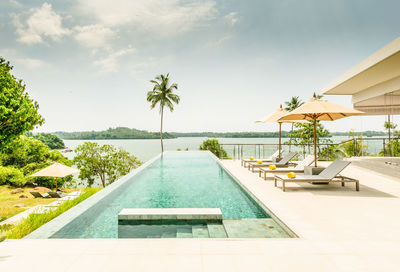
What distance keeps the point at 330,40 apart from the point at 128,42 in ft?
43.2

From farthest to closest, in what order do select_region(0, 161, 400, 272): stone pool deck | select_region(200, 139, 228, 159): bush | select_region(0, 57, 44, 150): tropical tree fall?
select_region(200, 139, 228, 159): bush
select_region(0, 57, 44, 150): tropical tree
select_region(0, 161, 400, 272): stone pool deck

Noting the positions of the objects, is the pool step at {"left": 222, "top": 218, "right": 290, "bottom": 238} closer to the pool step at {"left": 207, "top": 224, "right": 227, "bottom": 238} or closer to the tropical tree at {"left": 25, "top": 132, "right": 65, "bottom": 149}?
the pool step at {"left": 207, "top": 224, "right": 227, "bottom": 238}

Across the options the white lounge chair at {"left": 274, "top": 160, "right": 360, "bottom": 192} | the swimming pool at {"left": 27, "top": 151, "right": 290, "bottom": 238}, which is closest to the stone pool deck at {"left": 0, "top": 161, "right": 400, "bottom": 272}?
the swimming pool at {"left": 27, "top": 151, "right": 290, "bottom": 238}

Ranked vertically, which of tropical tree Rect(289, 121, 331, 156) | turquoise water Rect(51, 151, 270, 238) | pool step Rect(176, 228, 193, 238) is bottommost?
turquoise water Rect(51, 151, 270, 238)

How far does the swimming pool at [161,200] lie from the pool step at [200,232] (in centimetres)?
81

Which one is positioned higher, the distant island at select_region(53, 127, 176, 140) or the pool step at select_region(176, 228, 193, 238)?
the distant island at select_region(53, 127, 176, 140)

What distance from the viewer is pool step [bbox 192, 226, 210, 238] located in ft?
10.1

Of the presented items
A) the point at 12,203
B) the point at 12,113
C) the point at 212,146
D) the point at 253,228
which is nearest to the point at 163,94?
the point at 212,146

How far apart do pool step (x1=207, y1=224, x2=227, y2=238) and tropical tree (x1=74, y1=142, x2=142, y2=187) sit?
1763cm

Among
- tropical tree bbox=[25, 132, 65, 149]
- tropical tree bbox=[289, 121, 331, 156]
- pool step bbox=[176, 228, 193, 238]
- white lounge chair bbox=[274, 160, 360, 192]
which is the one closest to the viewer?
pool step bbox=[176, 228, 193, 238]

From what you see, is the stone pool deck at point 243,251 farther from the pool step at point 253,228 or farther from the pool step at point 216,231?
the pool step at point 216,231

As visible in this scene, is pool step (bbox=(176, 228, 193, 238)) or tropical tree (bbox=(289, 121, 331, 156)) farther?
tropical tree (bbox=(289, 121, 331, 156))

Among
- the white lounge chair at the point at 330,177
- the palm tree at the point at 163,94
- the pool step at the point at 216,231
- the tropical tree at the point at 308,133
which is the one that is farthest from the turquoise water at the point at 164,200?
the palm tree at the point at 163,94

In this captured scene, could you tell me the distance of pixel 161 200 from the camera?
5273 mm
